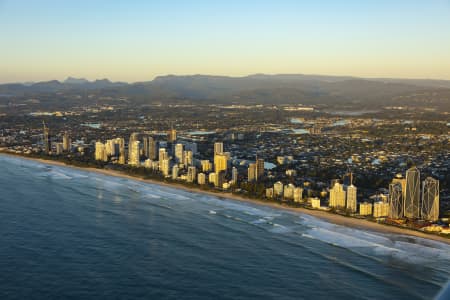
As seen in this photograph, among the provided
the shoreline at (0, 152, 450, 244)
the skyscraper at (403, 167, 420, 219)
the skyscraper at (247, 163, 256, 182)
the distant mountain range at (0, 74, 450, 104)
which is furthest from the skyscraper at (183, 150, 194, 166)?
the distant mountain range at (0, 74, 450, 104)

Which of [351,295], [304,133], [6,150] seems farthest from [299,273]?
[304,133]

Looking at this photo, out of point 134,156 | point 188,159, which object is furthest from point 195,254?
point 134,156

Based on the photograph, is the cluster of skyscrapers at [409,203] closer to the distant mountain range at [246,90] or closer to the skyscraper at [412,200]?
the skyscraper at [412,200]

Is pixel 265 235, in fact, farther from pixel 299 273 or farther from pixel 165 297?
pixel 165 297

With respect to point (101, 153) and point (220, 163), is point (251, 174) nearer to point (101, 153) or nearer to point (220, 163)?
point (220, 163)

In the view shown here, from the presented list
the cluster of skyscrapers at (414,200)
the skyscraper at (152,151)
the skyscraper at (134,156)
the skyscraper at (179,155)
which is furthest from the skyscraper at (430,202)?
the skyscraper at (152,151)
